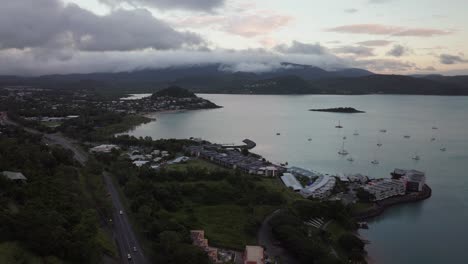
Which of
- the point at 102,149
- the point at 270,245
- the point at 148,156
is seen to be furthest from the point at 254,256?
the point at 102,149

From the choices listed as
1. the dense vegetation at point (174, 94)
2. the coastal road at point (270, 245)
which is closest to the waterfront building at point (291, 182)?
the coastal road at point (270, 245)

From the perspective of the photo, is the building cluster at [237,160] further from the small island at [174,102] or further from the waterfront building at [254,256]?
the small island at [174,102]

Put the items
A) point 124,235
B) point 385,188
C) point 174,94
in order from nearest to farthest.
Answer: point 124,235 < point 385,188 < point 174,94

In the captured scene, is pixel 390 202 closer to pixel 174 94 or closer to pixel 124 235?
pixel 124 235

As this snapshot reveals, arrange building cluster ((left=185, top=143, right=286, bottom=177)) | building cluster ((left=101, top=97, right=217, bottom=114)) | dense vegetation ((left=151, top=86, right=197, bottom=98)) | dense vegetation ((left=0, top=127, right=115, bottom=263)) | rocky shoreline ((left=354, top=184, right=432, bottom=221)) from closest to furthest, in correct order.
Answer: dense vegetation ((left=0, top=127, right=115, bottom=263))
rocky shoreline ((left=354, top=184, right=432, bottom=221))
building cluster ((left=185, top=143, right=286, bottom=177))
building cluster ((left=101, top=97, right=217, bottom=114))
dense vegetation ((left=151, top=86, right=197, bottom=98))

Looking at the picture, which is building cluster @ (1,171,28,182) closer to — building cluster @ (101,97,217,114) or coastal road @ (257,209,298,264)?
coastal road @ (257,209,298,264)

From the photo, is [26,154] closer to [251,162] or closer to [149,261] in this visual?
[149,261]

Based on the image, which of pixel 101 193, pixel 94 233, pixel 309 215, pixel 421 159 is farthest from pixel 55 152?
pixel 421 159

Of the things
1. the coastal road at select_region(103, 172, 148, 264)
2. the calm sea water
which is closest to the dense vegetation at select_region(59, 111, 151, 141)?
the calm sea water
